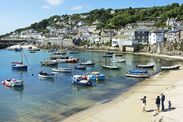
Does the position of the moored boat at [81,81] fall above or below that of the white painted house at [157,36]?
below

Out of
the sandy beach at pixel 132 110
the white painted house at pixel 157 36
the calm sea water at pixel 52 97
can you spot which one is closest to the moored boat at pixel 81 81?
the calm sea water at pixel 52 97

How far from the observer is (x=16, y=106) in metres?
39.7

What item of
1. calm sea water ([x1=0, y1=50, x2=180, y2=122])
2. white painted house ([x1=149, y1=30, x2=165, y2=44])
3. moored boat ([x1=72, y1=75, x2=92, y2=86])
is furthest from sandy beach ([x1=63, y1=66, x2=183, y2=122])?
white painted house ([x1=149, y1=30, x2=165, y2=44])

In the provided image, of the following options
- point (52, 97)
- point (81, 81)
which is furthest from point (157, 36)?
point (52, 97)

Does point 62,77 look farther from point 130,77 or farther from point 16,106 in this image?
point 16,106

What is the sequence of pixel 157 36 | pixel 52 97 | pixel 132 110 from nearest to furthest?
1. pixel 132 110
2. pixel 52 97
3. pixel 157 36

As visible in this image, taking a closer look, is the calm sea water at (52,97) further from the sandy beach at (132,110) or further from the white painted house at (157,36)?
the white painted house at (157,36)

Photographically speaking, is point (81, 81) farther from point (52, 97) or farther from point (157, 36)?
point (157, 36)

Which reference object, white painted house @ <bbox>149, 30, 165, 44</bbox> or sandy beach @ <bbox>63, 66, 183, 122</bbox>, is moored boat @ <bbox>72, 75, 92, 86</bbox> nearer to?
sandy beach @ <bbox>63, 66, 183, 122</bbox>

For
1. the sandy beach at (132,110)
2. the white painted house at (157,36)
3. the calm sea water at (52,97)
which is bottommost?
the calm sea water at (52,97)

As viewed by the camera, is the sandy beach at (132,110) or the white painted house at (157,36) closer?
the sandy beach at (132,110)

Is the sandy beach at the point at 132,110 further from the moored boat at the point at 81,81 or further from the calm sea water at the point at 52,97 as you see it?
the moored boat at the point at 81,81

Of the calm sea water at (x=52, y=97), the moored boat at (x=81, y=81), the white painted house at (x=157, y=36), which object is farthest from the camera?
the white painted house at (x=157, y=36)

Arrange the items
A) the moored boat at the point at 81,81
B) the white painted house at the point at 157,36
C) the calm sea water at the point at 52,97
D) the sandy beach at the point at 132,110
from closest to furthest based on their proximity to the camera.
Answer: the sandy beach at the point at 132,110, the calm sea water at the point at 52,97, the moored boat at the point at 81,81, the white painted house at the point at 157,36
